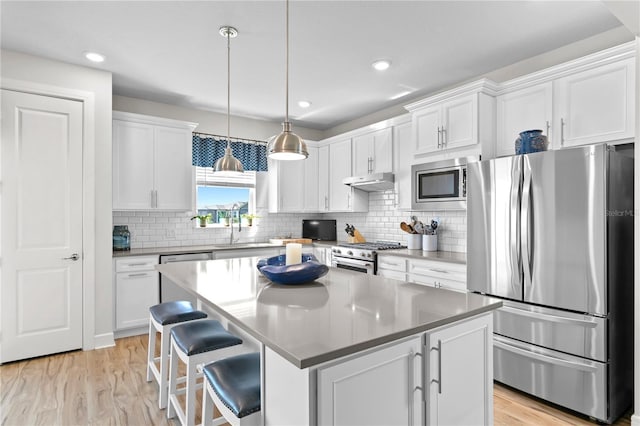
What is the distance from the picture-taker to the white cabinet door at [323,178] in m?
5.30

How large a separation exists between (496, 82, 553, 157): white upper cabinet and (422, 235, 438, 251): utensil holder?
3.67ft

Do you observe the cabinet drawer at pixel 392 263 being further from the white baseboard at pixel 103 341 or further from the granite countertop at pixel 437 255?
the white baseboard at pixel 103 341

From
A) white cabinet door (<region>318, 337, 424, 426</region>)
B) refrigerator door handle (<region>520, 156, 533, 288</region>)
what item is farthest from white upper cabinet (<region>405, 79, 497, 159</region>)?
white cabinet door (<region>318, 337, 424, 426</region>)

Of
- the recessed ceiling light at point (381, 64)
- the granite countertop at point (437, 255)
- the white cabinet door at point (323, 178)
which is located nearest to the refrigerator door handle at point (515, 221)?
the granite countertop at point (437, 255)

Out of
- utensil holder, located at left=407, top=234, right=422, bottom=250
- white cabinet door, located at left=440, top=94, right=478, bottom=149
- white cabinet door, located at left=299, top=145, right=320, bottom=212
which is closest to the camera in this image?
white cabinet door, located at left=440, top=94, right=478, bottom=149

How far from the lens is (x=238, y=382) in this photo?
4.95 ft

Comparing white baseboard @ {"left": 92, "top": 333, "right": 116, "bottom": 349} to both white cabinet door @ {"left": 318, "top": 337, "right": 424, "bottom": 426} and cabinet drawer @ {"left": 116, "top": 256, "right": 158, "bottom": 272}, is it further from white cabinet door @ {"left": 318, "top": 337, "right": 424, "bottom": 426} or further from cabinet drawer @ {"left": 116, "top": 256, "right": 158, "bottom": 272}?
white cabinet door @ {"left": 318, "top": 337, "right": 424, "bottom": 426}

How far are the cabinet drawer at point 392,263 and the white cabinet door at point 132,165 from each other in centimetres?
269

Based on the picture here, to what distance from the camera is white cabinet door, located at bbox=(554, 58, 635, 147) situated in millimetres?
2482

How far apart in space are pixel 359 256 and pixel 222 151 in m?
2.35

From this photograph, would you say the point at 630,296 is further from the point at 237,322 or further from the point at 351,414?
the point at 237,322

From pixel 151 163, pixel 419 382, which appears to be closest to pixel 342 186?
pixel 151 163

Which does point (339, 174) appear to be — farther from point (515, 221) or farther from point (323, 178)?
point (515, 221)

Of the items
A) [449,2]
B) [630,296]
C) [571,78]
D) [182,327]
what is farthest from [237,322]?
[571,78]
